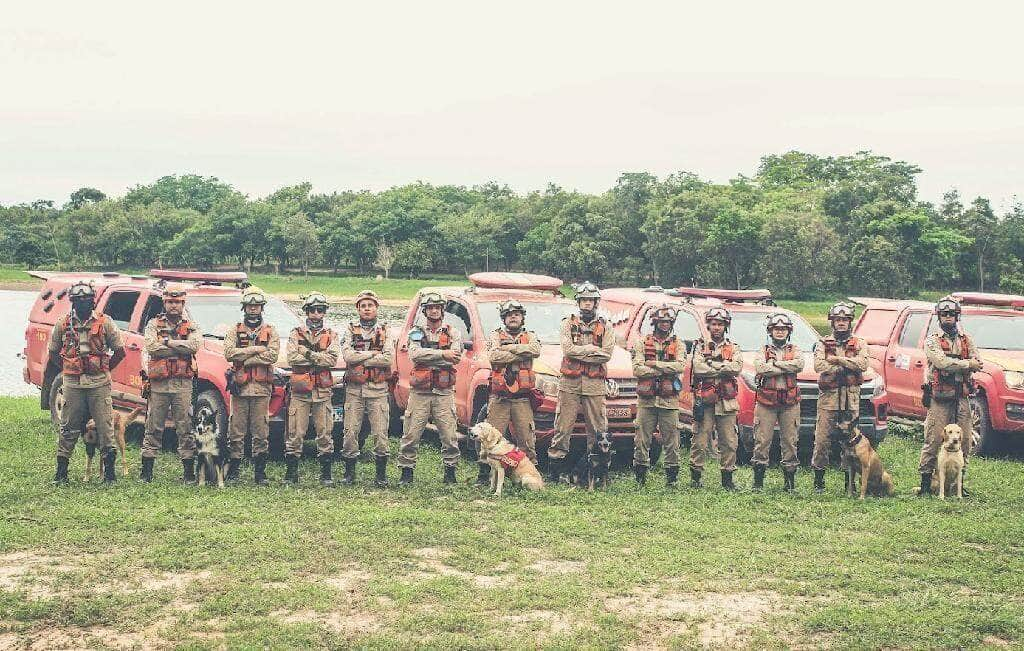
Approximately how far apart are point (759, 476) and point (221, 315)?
20.2 ft

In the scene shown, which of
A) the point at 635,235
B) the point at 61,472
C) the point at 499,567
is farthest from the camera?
the point at 635,235

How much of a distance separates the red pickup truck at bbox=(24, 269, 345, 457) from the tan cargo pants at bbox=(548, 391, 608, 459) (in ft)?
7.46

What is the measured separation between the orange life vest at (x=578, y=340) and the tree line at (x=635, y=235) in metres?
50.4

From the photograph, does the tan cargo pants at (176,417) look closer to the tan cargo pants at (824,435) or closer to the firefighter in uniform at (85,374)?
the firefighter in uniform at (85,374)

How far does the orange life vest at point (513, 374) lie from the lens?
9336 mm

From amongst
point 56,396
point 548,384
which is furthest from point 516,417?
point 56,396

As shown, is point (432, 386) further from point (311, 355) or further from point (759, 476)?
point (759, 476)

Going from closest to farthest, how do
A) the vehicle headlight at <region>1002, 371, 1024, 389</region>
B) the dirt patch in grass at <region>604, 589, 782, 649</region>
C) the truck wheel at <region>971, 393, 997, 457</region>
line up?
1. the dirt patch in grass at <region>604, 589, 782, 649</region>
2. the vehicle headlight at <region>1002, 371, 1024, 389</region>
3. the truck wheel at <region>971, 393, 997, 457</region>

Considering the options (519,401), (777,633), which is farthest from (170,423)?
(777,633)

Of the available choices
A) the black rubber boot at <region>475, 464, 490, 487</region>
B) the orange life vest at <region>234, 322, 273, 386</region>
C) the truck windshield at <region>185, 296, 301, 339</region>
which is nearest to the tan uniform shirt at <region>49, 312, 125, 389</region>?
the orange life vest at <region>234, 322, 273, 386</region>

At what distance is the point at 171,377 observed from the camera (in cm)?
920

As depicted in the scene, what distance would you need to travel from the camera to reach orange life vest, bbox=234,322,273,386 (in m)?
9.11

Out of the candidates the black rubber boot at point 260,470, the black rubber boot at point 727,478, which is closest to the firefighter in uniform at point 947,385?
the black rubber boot at point 727,478

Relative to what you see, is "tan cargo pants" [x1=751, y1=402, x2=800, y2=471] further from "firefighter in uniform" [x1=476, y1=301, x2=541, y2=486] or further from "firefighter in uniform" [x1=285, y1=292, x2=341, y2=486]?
"firefighter in uniform" [x1=285, y1=292, x2=341, y2=486]
